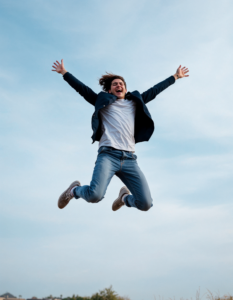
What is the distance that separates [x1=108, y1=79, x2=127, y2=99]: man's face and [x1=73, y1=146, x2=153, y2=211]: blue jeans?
133cm

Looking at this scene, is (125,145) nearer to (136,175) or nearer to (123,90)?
(136,175)

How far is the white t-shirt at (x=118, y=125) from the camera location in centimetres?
577

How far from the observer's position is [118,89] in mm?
6445

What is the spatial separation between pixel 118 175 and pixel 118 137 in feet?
2.34

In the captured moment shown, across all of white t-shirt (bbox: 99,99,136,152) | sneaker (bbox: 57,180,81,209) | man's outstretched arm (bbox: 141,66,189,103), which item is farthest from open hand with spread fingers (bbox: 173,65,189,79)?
sneaker (bbox: 57,180,81,209)

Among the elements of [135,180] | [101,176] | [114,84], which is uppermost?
[114,84]

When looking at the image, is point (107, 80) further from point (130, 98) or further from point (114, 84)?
point (130, 98)

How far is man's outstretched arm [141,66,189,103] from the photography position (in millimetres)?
6582

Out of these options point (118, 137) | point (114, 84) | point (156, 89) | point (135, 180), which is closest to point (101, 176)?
point (135, 180)

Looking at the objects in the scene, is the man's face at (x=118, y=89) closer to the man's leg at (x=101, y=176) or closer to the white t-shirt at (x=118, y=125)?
the white t-shirt at (x=118, y=125)

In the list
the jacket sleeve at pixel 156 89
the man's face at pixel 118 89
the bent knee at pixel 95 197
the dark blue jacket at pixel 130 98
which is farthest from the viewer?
the jacket sleeve at pixel 156 89

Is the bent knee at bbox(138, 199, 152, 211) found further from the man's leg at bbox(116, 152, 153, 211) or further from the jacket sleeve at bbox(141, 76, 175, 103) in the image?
the jacket sleeve at bbox(141, 76, 175, 103)

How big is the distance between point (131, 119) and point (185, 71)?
7.04ft

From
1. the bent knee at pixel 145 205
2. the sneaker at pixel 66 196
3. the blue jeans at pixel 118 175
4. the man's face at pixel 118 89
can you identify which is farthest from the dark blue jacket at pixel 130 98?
the bent knee at pixel 145 205
